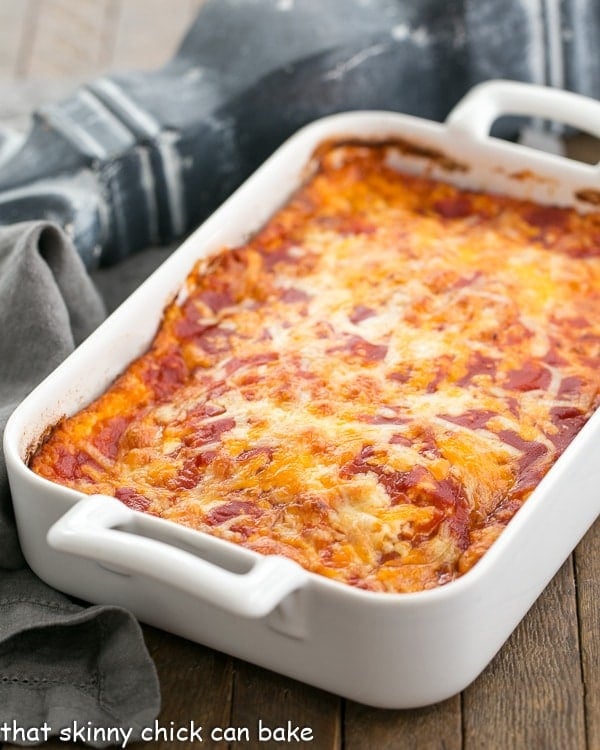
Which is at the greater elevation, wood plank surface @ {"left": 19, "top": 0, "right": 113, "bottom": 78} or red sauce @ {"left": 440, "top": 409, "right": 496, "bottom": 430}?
red sauce @ {"left": 440, "top": 409, "right": 496, "bottom": 430}

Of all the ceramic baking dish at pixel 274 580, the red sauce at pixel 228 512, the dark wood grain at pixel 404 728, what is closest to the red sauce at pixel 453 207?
the ceramic baking dish at pixel 274 580

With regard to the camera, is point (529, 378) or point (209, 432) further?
point (529, 378)

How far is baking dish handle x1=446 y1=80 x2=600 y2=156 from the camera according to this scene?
3100 mm

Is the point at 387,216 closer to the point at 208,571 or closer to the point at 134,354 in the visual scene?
the point at 134,354

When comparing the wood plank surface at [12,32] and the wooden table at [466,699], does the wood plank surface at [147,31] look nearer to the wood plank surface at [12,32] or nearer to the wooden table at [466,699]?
the wood plank surface at [12,32]

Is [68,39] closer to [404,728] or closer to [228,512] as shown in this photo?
[228,512]

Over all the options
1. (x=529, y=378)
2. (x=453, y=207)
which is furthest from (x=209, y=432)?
(x=453, y=207)

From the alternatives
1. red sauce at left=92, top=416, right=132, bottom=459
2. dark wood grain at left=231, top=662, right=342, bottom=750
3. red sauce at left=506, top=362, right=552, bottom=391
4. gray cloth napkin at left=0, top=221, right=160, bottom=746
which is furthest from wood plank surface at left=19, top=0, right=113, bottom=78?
dark wood grain at left=231, top=662, right=342, bottom=750

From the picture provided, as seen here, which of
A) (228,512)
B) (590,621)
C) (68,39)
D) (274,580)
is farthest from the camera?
(68,39)

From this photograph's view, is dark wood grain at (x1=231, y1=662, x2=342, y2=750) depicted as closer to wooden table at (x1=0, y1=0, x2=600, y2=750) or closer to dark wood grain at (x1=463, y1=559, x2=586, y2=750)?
wooden table at (x1=0, y1=0, x2=600, y2=750)

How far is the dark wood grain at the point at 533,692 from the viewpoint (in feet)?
6.85

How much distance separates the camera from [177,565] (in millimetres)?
1910

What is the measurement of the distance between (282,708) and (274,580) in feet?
1.09

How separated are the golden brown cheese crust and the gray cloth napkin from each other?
0.61 feet
